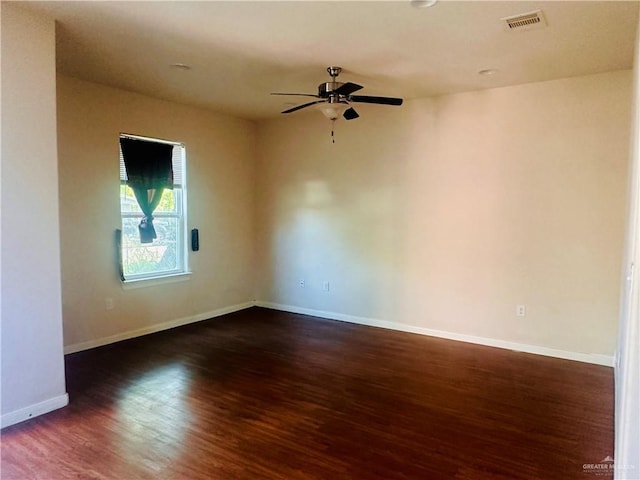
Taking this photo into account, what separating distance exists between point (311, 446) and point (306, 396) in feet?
2.40

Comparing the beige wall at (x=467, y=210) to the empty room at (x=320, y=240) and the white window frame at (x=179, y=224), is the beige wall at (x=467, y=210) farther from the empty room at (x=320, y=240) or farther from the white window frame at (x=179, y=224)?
the white window frame at (x=179, y=224)

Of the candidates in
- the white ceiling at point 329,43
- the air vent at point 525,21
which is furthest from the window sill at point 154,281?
the air vent at point 525,21

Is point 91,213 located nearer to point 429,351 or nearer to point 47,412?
point 47,412

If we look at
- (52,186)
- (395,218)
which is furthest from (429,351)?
(52,186)

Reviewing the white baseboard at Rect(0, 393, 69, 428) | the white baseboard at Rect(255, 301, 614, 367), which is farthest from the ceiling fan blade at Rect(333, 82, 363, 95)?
the white baseboard at Rect(0, 393, 69, 428)

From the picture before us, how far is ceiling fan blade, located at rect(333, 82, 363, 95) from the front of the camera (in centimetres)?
357

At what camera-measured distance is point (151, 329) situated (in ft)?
17.1

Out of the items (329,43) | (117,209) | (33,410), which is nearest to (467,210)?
(329,43)

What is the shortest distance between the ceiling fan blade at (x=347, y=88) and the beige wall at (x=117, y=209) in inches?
99.8

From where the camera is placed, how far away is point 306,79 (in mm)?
4379

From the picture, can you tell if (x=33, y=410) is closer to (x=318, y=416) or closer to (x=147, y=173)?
(x=318, y=416)

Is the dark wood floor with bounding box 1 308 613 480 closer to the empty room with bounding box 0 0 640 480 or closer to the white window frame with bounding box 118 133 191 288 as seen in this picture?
the empty room with bounding box 0 0 640 480

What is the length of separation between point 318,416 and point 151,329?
117 inches

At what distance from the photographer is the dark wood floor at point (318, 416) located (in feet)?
8.11
